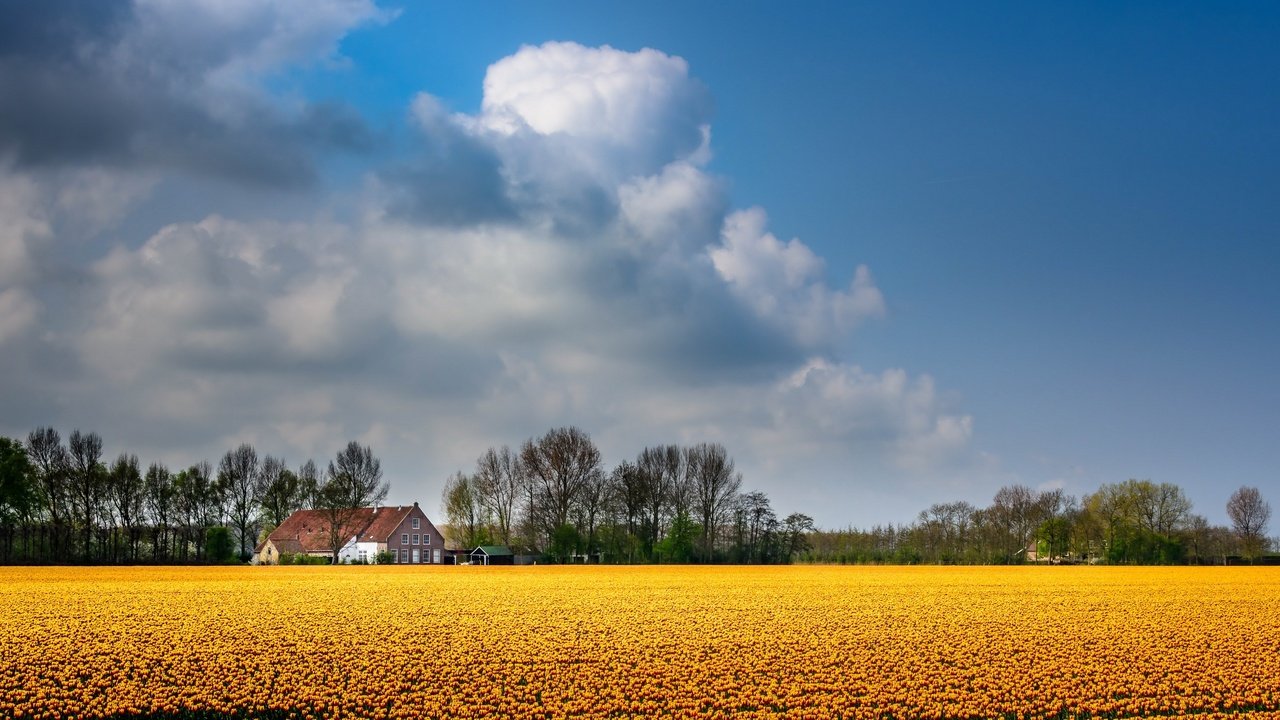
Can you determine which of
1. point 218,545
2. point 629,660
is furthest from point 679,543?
point 629,660

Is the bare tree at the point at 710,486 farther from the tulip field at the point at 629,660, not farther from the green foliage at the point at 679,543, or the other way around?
the tulip field at the point at 629,660

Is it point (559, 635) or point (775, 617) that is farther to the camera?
point (775, 617)

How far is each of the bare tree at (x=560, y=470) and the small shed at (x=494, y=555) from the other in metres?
5.86

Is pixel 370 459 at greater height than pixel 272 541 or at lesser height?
greater

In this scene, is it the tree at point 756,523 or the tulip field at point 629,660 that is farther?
the tree at point 756,523

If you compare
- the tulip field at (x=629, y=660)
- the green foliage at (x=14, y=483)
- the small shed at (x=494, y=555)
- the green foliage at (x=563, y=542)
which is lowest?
the small shed at (x=494, y=555)

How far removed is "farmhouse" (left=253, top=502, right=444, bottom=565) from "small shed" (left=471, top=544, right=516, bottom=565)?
1095 cm

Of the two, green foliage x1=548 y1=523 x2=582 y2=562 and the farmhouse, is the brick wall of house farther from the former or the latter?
green foliage x1=548 y1=523 x2=582 y2=562

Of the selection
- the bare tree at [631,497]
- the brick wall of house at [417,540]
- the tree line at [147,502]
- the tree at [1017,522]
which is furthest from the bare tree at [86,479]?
the tree at [1017,522]

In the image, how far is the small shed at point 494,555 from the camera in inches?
4306

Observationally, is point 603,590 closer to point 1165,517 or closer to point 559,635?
point 559,635

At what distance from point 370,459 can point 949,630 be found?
96865 mm

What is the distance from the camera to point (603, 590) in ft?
149

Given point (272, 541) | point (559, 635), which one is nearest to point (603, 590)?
point (559, 635)
